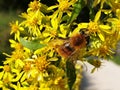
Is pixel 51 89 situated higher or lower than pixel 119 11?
lower

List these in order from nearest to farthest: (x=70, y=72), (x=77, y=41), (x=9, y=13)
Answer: (x=77, y=41) < (x=70, y=72) < (x=9, y=13)

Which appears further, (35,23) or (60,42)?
(35,23)

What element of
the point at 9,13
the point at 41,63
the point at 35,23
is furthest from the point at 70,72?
the point at 9,13

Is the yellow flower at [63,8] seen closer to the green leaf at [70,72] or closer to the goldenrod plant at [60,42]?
the goldenrod plant at [60,42]

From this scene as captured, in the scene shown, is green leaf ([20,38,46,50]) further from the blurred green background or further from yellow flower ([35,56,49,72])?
the blurred green background

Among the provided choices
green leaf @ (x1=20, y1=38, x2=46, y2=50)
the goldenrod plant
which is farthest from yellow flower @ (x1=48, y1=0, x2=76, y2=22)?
green leaf @ (x1=20, y1=38, x2=46, y2=50)

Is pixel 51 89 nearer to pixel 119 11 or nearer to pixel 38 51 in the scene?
pixel 38 51

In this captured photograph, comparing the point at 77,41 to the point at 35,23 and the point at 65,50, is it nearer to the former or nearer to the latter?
the point at 65,50

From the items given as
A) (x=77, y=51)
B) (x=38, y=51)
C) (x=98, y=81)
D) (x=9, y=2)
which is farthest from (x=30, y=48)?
(x=9, y=2)
